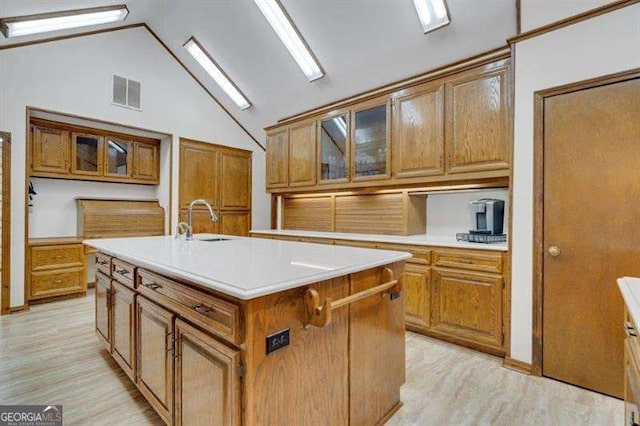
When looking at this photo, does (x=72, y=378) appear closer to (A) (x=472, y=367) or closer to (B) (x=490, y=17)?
(A) (x=472, y=367)

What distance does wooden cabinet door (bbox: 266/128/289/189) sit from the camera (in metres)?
4.62

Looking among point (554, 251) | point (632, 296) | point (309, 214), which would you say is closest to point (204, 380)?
point (632, 296)

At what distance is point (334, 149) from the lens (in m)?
4.01

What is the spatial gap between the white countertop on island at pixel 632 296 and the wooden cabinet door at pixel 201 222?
4.98 metres

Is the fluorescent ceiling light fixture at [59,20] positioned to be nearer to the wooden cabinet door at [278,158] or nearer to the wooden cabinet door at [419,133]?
the wooden cabinet door at [278,158]

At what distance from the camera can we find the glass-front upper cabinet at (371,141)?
11.4 feet

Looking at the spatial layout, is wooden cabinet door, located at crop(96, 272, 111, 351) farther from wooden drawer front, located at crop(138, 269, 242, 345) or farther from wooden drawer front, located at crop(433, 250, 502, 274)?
wooden drawer front, located at crop(433, 250, 502, 274)

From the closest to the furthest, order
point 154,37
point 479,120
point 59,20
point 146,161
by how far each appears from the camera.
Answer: point 479,120 → point 59,20 → point 154,37 → point 146,161

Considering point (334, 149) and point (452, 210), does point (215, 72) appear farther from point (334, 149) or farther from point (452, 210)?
point (452, 210)

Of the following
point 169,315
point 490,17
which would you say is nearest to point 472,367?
point 169,315

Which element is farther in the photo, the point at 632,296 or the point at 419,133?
the point at 419,133

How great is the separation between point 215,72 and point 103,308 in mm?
3738

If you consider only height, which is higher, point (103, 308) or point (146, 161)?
point (146, 161)

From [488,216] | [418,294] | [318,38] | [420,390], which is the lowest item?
[420,390]
